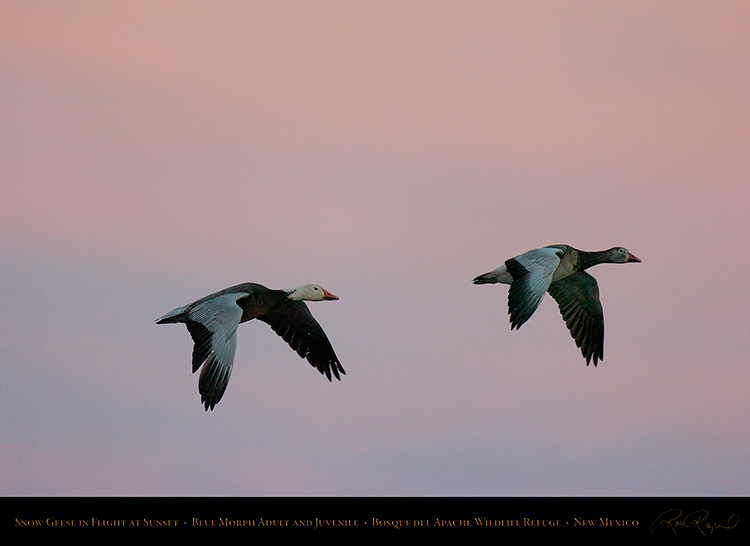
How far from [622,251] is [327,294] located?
560 cm

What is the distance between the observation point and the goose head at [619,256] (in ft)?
76.4

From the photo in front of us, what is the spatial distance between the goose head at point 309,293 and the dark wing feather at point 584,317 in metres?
4.14

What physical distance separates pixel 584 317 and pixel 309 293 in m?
4.97

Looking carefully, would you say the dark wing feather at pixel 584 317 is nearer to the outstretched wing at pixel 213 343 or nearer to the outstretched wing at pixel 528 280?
the outstretched wing at pixel 528 280

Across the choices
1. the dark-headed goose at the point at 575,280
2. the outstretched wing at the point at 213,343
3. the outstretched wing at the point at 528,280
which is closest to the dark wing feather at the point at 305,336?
the outstretched wing at the point at 213,343

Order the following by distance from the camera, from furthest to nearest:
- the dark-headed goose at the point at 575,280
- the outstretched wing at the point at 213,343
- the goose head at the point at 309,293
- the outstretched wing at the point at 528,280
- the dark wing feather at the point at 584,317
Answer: the dark wing feather at the point at 584,317 → the goose head at the point at 309,293 → the dark-headed goose at the point at 575,280 → the outstretched wing at the point at 528,280 → the outstretched wing at the point at 213,343

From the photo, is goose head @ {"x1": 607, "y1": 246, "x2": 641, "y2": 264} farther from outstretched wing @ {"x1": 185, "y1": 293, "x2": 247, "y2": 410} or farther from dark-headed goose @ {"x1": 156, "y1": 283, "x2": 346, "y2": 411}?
outstretched wing @ {"x1": 185, "y1": 293, "x2": 247, "y2": 410}

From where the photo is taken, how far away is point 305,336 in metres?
21.7

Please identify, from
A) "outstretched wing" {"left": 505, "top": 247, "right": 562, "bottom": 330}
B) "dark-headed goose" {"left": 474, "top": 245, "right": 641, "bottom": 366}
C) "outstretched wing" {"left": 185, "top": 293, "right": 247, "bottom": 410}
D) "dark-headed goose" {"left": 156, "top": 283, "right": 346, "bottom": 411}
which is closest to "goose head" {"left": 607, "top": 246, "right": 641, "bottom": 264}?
"dark-headed goose" {"left": 474, "top": 245, "right": 641, "bottom": 366}

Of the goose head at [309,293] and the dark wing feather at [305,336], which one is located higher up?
the goose head at [309,293]

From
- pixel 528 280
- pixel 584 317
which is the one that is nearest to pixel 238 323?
pixel 528 280
